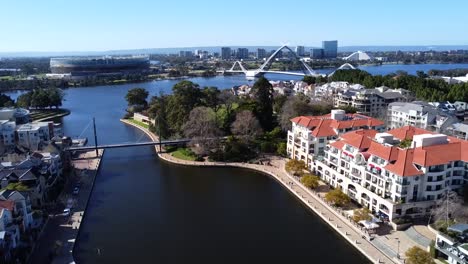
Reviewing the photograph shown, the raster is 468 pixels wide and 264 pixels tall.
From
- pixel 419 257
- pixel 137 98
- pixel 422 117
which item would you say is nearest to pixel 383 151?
pixel 419 257

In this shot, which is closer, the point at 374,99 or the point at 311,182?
the point at 311,182

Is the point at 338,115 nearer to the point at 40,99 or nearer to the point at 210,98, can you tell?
the point at 210,98

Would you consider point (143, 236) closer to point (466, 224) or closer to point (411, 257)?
point (411, 257)

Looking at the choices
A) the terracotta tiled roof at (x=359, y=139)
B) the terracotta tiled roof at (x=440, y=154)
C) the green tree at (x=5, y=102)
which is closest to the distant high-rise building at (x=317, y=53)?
the green tree at (x=5, y=102)

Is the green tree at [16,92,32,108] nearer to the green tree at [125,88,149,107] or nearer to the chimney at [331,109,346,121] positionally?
the green tree at [125,88,149,107]

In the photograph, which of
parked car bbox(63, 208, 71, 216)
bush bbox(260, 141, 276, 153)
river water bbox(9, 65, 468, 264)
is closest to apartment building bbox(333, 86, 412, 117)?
bush bbox(260, 141, 276, 153)

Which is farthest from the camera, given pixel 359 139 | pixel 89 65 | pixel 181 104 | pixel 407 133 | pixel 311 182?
pixel 89 65

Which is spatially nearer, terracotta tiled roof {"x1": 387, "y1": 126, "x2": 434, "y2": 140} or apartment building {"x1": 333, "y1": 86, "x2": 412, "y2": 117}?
terracotta tiled roof {"x1": 387, "y1": 126, "x2": 434, "y2": 140}
